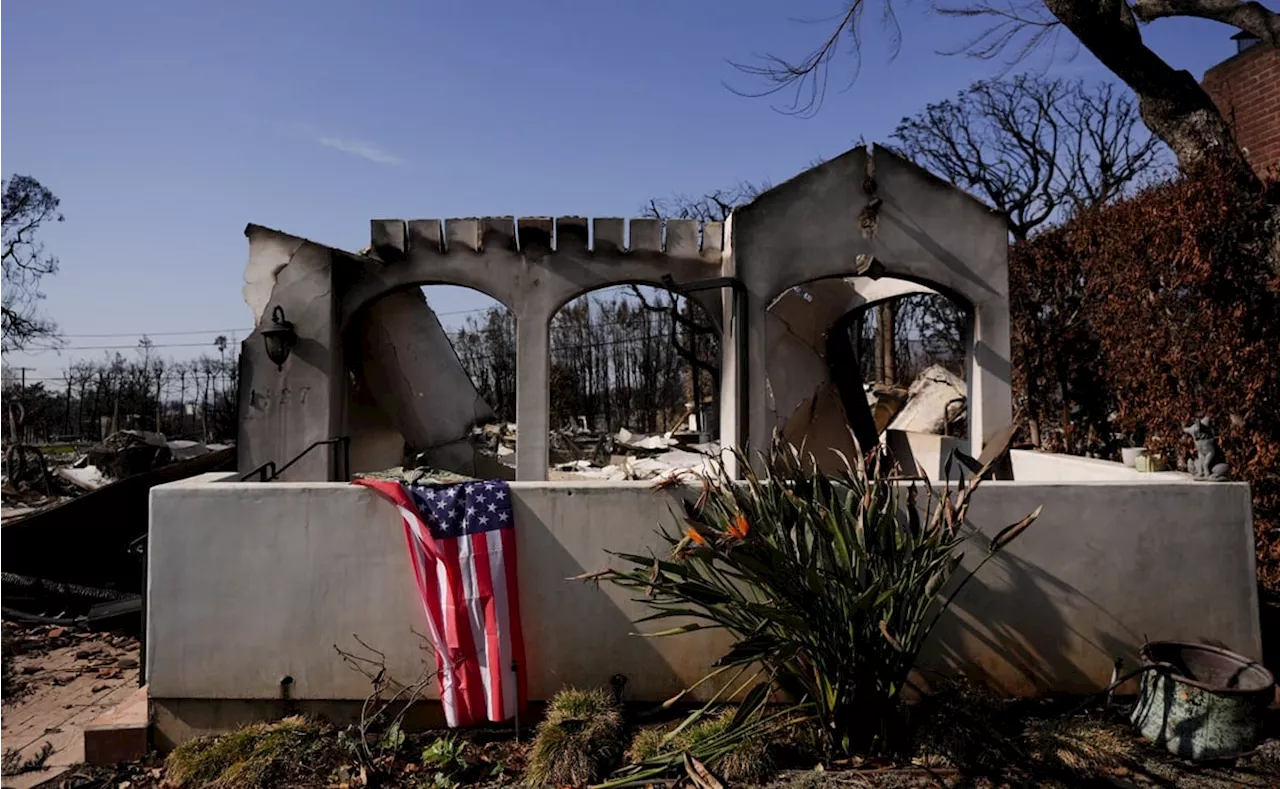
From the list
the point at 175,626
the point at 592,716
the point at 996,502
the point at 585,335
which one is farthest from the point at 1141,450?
the point at 585,335

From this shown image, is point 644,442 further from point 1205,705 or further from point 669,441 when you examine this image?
point 1205,705

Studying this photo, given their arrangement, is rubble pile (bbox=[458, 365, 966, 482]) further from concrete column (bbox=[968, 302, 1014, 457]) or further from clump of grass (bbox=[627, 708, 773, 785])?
clump of grass (bbox=[627, 708, 773, 785])

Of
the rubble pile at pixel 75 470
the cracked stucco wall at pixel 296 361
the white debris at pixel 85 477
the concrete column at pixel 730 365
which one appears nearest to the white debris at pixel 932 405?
the concrete column at pixel 730 365

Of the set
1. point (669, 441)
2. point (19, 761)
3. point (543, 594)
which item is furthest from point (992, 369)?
point (669, 441)

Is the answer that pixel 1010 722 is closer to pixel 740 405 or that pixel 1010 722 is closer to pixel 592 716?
pixel 592 716

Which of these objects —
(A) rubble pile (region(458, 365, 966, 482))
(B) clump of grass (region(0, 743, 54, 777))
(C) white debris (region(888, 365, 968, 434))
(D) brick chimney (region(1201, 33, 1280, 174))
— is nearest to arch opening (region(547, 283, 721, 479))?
(A) rubble pile (region(458, 365, 966, 482))

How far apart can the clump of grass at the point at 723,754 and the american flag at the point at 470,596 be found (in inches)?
34.7

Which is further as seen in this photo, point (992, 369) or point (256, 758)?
point (992, 369)

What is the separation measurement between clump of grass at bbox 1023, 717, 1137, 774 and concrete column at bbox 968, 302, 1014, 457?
333 cm

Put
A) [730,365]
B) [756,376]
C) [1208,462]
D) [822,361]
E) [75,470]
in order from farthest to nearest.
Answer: [75,470] → [822,361] → [730,365] → [756,376] → [1208,462]

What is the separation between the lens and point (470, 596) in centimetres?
474

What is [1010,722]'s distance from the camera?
181 inches

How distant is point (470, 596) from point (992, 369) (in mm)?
5426

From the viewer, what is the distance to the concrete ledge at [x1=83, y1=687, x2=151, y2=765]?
4.66 metres
